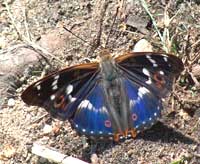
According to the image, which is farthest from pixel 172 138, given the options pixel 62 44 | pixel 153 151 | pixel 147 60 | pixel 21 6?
pixel 21 6

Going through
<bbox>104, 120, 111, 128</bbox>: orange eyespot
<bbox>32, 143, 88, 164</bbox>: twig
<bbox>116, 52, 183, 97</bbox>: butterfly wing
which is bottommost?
<bbox>32, 143, 88, 164</bbox>: twig

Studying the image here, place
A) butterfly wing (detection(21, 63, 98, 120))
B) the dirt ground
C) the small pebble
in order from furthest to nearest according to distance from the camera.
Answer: the small pebble, the dirt ground, butterfly wing (detection(21, 63, 98, 120))

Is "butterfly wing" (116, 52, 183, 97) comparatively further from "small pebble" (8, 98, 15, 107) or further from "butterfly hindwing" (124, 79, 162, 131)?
"small pebble" (8, 98, 15, 107)

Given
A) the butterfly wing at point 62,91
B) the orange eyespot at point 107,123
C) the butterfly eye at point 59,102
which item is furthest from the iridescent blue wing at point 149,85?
the butterfly eye at point 59,102

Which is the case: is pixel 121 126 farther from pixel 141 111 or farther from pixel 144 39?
pixel 144 39

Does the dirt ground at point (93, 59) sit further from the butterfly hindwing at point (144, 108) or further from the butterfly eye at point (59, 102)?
the butterfly eye at point (59, 102)

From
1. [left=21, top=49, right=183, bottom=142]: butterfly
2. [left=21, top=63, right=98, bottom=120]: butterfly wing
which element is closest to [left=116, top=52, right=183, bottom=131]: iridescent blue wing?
[left=21, top=49, right=183, bottom=142]: butterfly
